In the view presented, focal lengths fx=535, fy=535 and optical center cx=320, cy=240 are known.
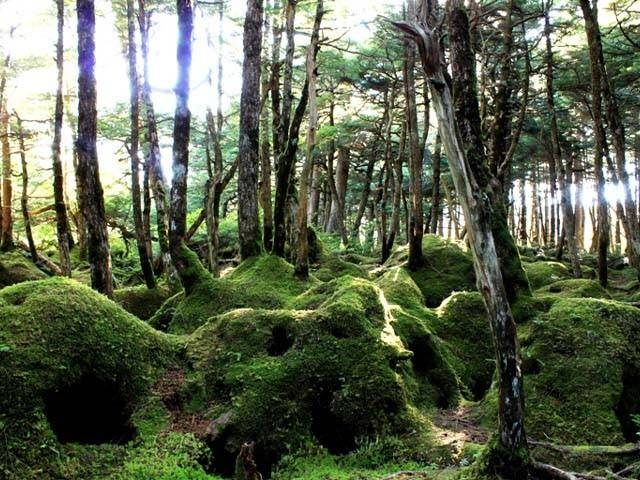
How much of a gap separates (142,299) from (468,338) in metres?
8.80

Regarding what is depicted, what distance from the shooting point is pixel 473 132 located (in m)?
8.75

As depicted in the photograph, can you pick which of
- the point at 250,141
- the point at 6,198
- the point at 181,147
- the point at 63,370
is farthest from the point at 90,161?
the point at 6,198

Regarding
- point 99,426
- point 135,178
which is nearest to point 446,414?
point 99,426

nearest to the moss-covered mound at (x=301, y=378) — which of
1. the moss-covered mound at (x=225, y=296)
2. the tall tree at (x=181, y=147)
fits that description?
the moss-covered mound at (x=225, y=296)

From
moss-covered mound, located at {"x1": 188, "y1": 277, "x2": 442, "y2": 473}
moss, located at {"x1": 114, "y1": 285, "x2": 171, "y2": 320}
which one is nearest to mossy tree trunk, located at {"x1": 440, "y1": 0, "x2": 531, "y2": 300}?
moss-covered mound, located at {"x1": 188, "y1": 277, "x2": 442, "y2": 473}

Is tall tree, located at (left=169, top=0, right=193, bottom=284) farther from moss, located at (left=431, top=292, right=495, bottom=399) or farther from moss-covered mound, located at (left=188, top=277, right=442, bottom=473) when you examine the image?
moss, located at (left=431, top=292, right=495, bottom=399)

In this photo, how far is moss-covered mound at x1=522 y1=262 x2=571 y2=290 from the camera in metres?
15.4

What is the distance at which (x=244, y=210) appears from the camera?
12.3 metres

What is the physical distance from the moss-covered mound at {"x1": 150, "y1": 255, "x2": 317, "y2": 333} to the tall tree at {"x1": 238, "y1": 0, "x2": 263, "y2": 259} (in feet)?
3.85

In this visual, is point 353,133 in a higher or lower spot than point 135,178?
higher

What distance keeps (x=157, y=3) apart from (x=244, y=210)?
11.8m

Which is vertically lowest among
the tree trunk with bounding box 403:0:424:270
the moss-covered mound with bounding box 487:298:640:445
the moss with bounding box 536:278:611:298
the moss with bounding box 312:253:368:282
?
the moss-covered mound with bounding box 487:298:640:445

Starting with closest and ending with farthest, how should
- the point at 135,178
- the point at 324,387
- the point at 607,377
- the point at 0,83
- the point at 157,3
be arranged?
the point at 324,387, the point at 607,377, the point at 135,178, the point at 157,3, the point at 0,83

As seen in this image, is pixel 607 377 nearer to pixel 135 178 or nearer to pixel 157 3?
pixel 135 178
